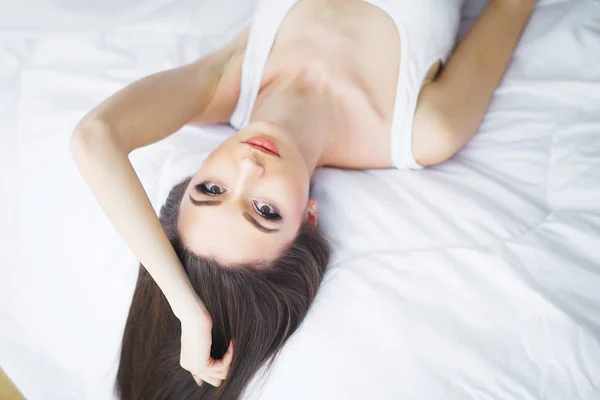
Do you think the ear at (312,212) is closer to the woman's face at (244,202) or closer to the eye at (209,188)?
the woman's face at (244,202)

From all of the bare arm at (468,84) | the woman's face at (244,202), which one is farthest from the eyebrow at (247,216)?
the bare arm at (468,84)

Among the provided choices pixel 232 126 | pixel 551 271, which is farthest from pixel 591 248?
pixel 232 126

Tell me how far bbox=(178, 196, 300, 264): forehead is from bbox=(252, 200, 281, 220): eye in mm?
24

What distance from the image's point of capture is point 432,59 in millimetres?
1251

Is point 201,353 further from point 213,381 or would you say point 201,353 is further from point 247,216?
point 247,216

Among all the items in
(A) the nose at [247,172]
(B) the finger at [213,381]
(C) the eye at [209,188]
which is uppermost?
(A) the nose at [247,172]

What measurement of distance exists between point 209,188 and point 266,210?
12 cm

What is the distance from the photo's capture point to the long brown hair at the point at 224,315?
979mm

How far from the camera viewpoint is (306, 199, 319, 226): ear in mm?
1063

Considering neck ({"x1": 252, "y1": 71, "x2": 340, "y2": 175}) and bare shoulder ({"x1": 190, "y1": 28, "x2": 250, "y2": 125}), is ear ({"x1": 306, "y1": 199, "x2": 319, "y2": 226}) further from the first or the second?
bare shoulder ({"x1": 190, "y1": 28, "x2": 250, "y2": 125})

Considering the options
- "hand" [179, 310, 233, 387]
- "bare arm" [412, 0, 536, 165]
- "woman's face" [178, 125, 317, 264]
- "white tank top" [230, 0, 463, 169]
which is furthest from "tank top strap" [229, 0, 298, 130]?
"hand" [179, 310, 233, 387]

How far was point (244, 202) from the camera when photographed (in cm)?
96

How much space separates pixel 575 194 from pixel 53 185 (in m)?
1.09

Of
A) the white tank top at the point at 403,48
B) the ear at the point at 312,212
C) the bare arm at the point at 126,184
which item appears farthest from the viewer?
the white tank top at the point at 403,48
